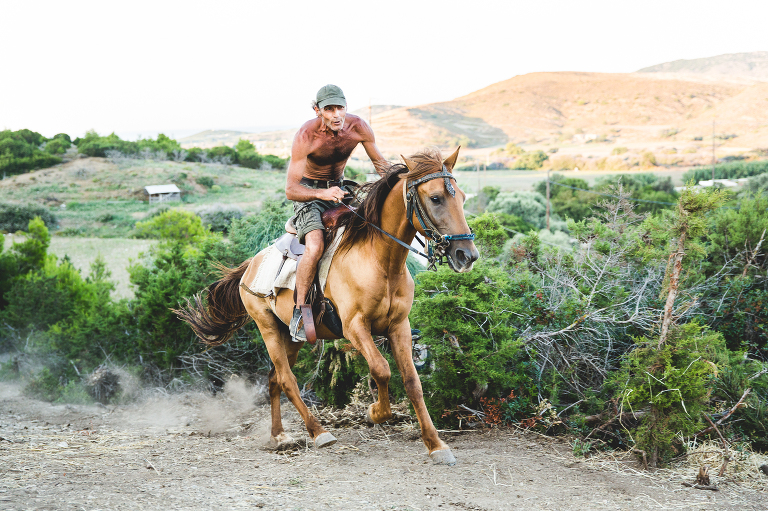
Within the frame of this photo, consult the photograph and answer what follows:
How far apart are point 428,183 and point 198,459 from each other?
3.39 metres

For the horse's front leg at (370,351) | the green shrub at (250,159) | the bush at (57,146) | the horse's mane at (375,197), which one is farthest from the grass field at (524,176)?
the horse's front leg at (370,351)

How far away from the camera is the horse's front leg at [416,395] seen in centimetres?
461

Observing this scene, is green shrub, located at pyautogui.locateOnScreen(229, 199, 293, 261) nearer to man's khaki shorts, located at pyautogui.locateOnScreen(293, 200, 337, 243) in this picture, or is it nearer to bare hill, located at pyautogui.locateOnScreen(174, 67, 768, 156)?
man's khaki shorts, located at pyautogui.locateOnScreen(293, 200, 337, 243)

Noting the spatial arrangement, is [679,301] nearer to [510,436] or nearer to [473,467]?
[510,436]

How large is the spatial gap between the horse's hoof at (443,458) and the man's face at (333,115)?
9.32ft

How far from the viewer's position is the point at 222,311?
6.64m

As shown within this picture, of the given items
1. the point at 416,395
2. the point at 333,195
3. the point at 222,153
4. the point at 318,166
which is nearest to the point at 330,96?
the point at 318,166

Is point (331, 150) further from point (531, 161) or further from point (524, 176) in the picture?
point (531, 161)

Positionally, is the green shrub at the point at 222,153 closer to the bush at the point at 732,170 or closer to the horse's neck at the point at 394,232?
the bush at the point at 732,170

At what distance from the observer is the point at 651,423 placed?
4.69m

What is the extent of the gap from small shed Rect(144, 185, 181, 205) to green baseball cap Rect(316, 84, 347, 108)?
38350 millimetres

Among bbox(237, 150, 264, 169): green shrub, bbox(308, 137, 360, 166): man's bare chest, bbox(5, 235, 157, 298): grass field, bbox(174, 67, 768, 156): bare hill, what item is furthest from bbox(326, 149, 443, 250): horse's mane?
bbox(174, 67, 768, 156): bare hill

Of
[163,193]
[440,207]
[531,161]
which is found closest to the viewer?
[440,207]

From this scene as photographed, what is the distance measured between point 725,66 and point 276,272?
3961 inches
